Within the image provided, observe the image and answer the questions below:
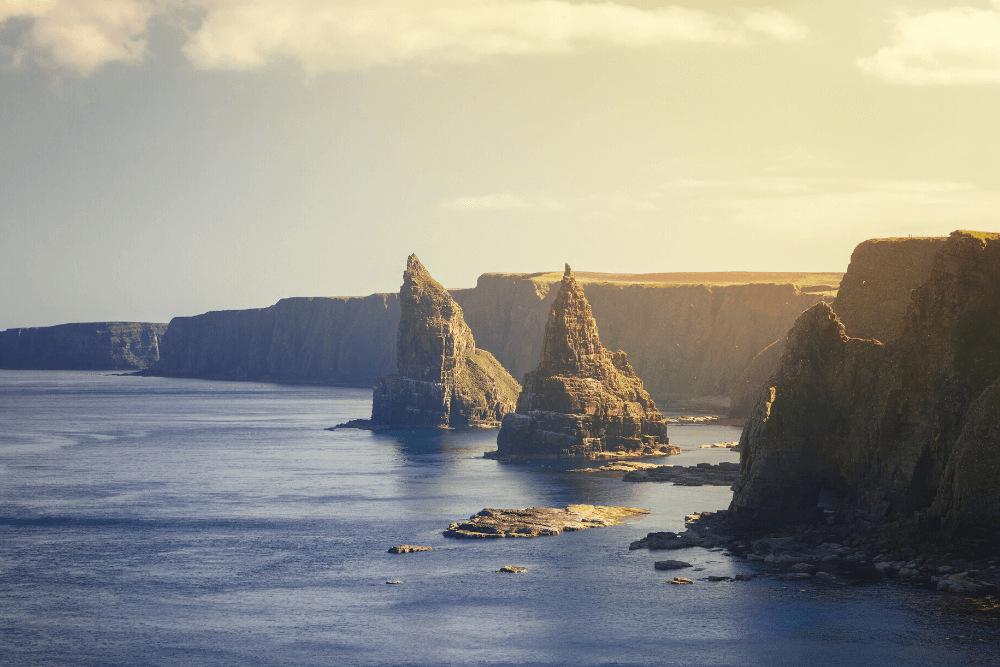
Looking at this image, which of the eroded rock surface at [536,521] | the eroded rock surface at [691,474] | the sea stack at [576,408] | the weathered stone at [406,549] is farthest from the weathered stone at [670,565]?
the sea stack at [576,408]

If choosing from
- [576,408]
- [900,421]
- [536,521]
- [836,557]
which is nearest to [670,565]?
[836,557]

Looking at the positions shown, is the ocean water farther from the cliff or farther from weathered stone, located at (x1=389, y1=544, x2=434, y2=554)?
the cliff

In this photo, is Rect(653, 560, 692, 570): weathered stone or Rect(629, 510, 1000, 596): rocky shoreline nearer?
Rect(629, 510, 1000, 596): rocky shoreline

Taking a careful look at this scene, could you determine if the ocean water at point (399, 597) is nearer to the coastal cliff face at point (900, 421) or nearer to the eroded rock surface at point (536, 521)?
the eroded rock surface at point (536, 521)

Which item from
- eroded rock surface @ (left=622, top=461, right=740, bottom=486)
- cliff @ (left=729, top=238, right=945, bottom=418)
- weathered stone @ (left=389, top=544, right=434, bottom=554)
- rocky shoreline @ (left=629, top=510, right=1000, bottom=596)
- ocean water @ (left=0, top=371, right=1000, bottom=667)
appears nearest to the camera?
ocean water @ (left=0, top=371, right=1000, bottom=667)

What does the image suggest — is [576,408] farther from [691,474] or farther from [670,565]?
[670,565]

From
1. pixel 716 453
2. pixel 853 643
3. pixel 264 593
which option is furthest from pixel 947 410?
pixel 716 453

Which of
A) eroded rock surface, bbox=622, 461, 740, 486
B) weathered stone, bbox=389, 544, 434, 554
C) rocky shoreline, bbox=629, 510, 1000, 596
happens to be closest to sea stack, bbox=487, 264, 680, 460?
eroded rock surface, bbox=622, 461, 740, 486
